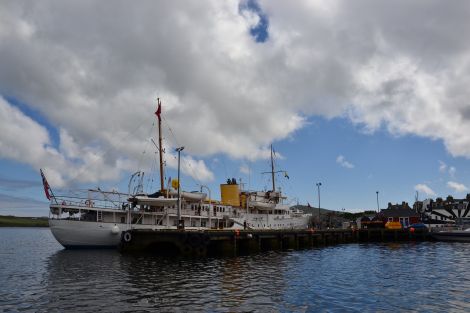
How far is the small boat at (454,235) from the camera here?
2783 inches

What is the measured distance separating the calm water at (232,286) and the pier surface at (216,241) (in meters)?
3.68

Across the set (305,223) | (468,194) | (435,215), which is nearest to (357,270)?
(305,223)

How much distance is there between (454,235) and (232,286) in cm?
6501

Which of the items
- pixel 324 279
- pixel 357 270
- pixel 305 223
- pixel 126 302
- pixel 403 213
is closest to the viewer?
pixel 126 302

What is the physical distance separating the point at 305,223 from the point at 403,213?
36581 mm

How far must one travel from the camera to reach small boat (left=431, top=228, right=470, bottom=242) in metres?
70.7

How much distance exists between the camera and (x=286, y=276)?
27.5 meters

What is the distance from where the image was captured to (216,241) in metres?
42.9

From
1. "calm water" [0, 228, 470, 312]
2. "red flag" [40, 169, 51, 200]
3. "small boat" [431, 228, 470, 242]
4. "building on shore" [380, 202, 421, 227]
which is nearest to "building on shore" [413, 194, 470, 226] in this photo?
"building on shore" [380, 202, 421, 227]

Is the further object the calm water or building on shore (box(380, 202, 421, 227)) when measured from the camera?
building on shore (box(380, 202, 421, 227))

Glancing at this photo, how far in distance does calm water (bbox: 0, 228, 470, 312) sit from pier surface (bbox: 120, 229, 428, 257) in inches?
145


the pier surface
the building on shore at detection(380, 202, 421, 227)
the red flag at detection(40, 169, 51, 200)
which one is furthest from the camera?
the building on shore at detection(380, 202, 421, 227)

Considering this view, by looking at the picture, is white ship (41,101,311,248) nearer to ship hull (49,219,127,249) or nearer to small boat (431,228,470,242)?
ship hull (49,219,127,249)

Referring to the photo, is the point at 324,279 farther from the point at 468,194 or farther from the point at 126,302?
the point at 468,194
